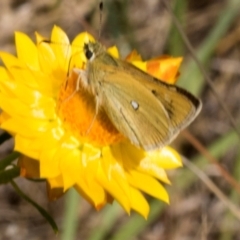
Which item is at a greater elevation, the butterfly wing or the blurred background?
the butterfly wing

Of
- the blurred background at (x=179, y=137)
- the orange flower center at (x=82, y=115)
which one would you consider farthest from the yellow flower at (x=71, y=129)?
the blurred background at (x=179, y=137)

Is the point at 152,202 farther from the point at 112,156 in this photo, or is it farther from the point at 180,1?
the point at 112,156

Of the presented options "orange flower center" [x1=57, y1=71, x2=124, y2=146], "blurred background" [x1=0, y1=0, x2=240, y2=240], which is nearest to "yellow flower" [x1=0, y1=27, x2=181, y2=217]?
"orange flower center" [x1=57, y1=71, x2=124, y2=146]

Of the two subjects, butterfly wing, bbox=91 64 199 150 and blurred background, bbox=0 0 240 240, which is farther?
blurred background, bbox=0 0 240 240

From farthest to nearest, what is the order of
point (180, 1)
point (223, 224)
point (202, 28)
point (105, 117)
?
point (202, 28) → point (223, 224) → point (180, 1) → point (105, 117)

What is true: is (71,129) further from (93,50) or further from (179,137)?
(179,137)

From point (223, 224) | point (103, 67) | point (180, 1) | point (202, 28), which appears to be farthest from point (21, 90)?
point (202, 28)

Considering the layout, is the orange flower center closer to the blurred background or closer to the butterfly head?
the butterfly head
